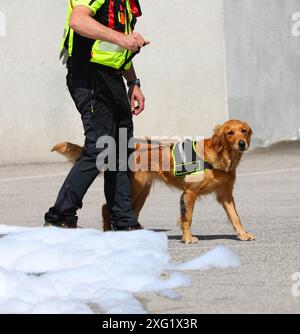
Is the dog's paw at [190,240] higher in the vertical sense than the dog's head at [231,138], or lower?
lower

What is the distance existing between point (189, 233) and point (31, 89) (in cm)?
749

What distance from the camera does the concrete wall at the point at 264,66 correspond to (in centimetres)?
1574

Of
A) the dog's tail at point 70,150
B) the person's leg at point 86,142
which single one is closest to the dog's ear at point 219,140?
the person's leg at point 86,142

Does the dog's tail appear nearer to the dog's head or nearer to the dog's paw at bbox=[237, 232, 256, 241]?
the dog's head

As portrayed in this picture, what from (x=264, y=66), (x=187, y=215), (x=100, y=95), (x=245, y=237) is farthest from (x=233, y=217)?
(x=264, y=66)

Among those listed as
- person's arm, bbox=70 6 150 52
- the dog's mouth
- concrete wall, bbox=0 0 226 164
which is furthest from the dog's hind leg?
concrete wall, bbox=0 0 226 164

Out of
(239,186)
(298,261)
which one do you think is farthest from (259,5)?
(298,261)

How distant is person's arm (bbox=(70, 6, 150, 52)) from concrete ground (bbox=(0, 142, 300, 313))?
1462mm

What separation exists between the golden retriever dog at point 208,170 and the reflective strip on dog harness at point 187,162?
3cm

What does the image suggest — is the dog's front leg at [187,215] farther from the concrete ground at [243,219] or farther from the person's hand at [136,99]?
the person's hand at [136,99]

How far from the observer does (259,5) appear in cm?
1598

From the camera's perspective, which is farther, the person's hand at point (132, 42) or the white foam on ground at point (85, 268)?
the person's hand at point (132, 42)

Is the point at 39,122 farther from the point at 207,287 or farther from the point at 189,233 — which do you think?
the point at 207,287

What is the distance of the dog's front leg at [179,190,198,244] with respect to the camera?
8.04 m
